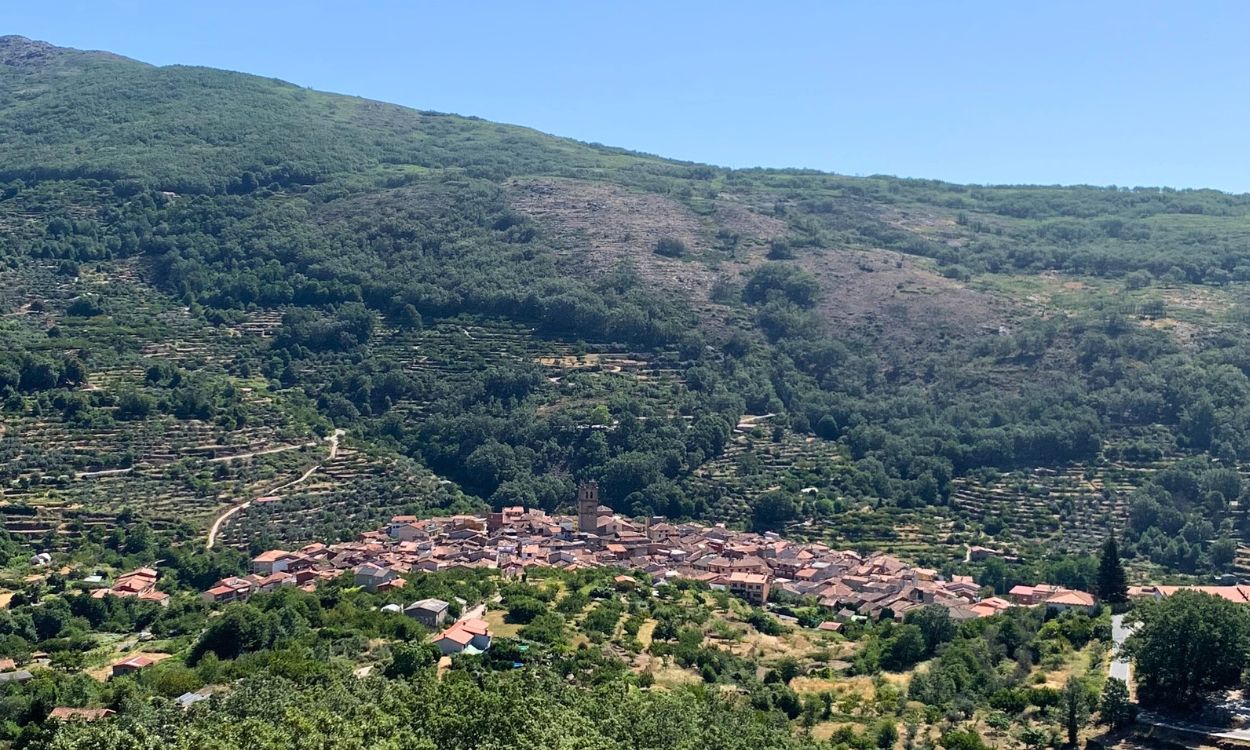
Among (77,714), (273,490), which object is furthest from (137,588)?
(77,714)

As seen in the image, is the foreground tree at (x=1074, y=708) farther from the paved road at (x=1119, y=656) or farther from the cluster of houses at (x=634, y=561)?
the cluster of houses at (x=634, y=561)

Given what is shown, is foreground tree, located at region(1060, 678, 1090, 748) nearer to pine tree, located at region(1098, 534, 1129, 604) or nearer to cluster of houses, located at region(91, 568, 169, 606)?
pine tree, located at region(1098, 534, 1129, 604)

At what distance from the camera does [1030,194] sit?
132625 millimetres

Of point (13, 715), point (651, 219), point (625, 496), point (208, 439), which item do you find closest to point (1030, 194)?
point (651, 219)

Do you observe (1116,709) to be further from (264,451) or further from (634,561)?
(264,451)

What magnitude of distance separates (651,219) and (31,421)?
2030 inches

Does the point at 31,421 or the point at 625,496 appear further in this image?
the point at 625,496

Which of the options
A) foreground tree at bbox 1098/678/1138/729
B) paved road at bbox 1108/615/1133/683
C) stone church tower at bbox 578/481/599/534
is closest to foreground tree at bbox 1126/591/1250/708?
foreground tree at bbox 1098/678/1138/729

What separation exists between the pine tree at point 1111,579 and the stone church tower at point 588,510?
21021 mm

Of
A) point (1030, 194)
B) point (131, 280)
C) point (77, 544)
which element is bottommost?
point (77, 544)

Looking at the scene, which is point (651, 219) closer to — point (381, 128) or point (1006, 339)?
point (1006, 339)

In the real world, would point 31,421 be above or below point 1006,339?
below

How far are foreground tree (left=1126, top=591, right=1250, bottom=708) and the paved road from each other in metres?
1.88

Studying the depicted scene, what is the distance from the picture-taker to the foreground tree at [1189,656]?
3456 cm
